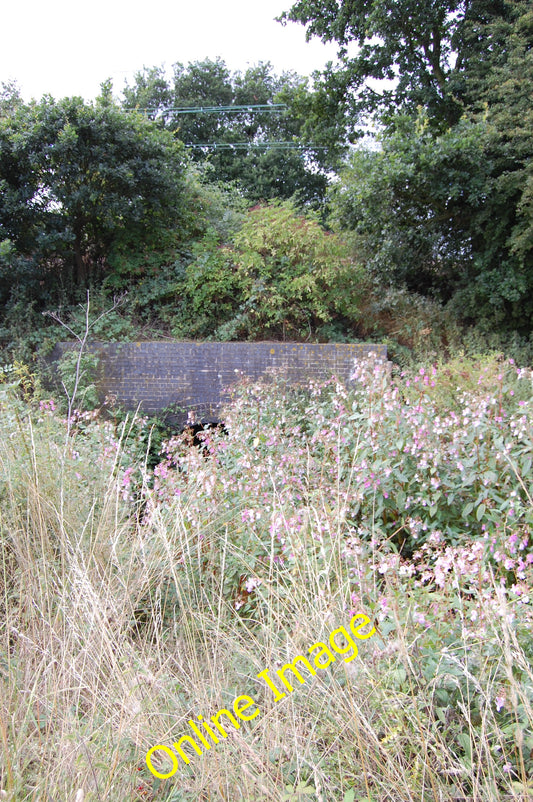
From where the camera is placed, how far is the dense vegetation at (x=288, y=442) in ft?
4.56

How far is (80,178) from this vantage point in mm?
7793

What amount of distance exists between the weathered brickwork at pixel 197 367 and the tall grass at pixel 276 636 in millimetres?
4261

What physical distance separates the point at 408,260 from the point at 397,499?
7.70 metres

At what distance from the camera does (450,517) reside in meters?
2.76

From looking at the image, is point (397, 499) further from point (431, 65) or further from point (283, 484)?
point (431, 65)

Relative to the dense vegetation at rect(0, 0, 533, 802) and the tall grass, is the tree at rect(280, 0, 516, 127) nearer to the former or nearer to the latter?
the dense vegetation at rect(0, 0, 533, 802)

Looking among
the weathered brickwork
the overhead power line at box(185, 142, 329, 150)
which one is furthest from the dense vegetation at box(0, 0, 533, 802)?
the weathered brickwork

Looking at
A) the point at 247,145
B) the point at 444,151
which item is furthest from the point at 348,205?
the point at 247,145

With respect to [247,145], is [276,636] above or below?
below

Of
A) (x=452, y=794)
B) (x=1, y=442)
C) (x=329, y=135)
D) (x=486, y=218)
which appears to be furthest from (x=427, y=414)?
(x=329, y=135)

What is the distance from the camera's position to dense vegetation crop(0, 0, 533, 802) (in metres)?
1.39

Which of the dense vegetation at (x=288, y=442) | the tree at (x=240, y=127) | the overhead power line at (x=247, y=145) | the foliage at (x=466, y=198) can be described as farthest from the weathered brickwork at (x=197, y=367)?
the overhead power line at (x=247, y=145)

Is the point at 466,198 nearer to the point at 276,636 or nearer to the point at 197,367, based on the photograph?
the point at 197,367

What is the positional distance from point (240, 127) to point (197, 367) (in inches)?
618
